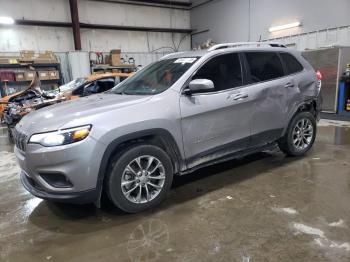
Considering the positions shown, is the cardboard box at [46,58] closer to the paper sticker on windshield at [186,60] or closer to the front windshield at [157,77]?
the front windshield at [157,77]

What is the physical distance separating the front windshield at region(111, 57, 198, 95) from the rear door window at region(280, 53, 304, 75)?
1416 millimetres

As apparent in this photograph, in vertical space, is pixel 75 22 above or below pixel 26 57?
above

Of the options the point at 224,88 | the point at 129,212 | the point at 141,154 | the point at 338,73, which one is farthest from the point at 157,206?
the point at 338,73

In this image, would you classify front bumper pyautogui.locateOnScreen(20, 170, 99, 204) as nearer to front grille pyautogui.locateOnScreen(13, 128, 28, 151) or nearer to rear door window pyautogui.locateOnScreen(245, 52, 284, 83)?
front grille pyautogui.locateOnScreen(13, 128, 28, 151)

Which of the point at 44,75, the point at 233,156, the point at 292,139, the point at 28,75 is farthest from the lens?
the point at 44,75

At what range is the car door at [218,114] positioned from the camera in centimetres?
299

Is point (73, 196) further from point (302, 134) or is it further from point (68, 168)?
point (302, 134)

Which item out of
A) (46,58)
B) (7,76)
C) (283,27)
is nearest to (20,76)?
(7,76)

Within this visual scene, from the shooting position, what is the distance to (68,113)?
2.64m

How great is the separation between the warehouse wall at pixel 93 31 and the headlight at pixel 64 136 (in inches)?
459

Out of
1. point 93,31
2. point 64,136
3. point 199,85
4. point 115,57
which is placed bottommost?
point 64,136

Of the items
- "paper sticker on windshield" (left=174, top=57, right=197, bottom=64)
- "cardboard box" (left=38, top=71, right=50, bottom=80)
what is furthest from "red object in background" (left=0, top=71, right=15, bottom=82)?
"paper sticker on windshield" (left=174, top=57, right=197, bottom=64)

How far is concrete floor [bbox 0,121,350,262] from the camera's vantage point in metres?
2.23

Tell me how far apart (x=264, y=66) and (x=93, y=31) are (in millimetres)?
11955
